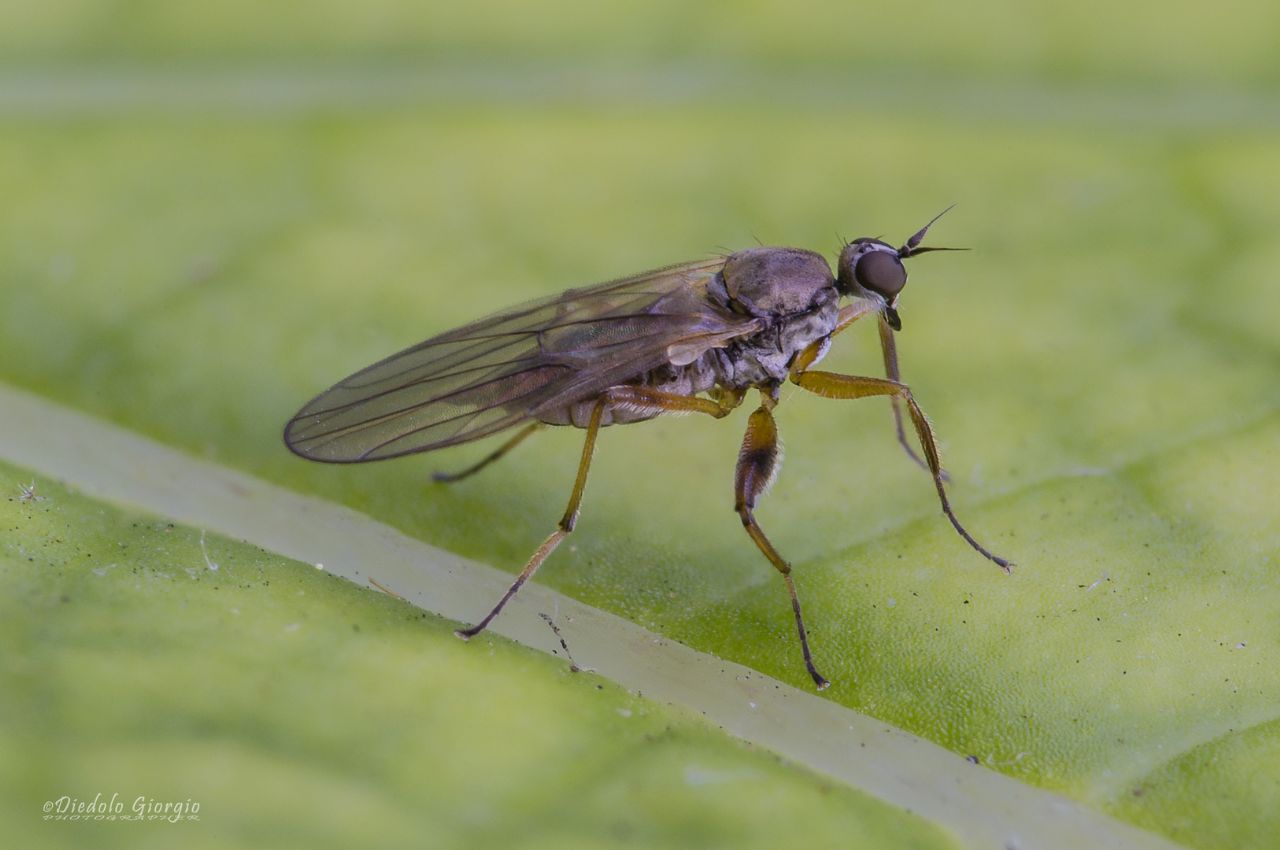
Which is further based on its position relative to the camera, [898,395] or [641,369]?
[641,369]

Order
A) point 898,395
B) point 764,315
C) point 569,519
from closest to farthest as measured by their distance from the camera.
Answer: point 569,519
point 898,395
point 764,315

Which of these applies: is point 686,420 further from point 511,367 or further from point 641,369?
point 511,367

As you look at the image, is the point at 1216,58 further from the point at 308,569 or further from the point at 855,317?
the point at 308,569

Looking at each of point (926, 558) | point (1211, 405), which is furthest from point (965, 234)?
point (926, 558)

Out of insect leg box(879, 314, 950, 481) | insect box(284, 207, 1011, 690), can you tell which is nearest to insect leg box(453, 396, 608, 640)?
insect box(284, 207, 1011, 690)

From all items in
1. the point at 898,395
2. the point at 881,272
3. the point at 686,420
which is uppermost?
the point at 881,272

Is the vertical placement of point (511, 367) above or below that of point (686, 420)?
above

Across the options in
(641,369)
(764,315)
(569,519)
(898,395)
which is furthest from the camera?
(764,315)

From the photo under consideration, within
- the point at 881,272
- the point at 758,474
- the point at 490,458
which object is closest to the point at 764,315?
the point at 881,272
